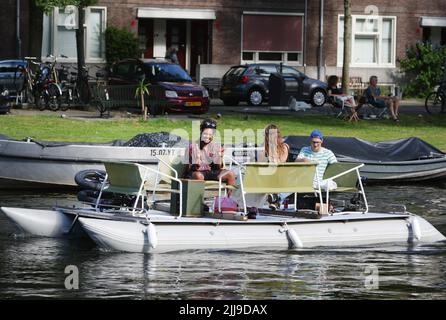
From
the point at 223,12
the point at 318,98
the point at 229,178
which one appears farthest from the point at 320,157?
the point at 223,12

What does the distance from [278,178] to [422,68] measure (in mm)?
33896

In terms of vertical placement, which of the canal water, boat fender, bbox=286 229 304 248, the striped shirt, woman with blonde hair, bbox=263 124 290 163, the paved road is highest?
woman with blonde hair, bbox=263 124 290 163

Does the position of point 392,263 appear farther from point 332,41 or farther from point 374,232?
point 332,41

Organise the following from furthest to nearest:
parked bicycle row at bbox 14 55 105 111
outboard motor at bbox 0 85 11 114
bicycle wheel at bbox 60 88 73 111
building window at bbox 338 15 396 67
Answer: building window at bbox 338 15 396 67 → bicycle wheel at bbox 60 88 73 111 → parked bicycle row at bbox 14 55 105 111 → outboard motor at bbox 0 85 11 114

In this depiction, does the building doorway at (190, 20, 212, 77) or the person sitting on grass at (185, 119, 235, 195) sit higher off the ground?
the building doorway at (190, 20, 212, 77)

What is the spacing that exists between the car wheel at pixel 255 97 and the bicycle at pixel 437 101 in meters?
5.71

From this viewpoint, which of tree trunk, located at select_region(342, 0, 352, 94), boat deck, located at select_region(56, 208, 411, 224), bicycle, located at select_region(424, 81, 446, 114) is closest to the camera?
boat deck, located at select_region(56, 208, 411, 224)

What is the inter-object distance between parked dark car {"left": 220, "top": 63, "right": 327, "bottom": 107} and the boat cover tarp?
1645cm

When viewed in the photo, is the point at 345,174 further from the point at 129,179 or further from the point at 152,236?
the point at 152,236

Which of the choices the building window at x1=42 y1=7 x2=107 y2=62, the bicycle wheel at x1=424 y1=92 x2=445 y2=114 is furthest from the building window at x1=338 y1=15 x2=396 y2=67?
the building window at x1=42 y1=7 x2=107 y2=62

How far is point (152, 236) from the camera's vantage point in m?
15.4

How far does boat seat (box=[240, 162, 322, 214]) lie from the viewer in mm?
16062

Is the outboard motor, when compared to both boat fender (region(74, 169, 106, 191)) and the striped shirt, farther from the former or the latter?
the striped shirt

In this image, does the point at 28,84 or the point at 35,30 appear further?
the point at 35,30
